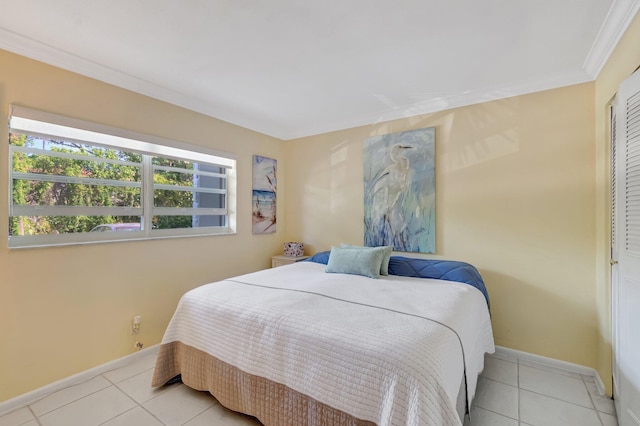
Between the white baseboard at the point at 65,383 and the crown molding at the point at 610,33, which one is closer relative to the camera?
the crown molding at the point at 610,33

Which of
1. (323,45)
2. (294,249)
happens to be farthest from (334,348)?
(294,249)

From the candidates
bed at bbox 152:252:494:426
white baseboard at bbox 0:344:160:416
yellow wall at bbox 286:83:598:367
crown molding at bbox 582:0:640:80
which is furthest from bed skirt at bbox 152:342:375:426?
crown molding at bbox 582:0:640:80

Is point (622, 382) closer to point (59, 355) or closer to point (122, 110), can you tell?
point (59, 355)

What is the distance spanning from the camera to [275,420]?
1572mm

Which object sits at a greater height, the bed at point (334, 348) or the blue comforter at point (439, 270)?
the blue comforter at point (439, 270)

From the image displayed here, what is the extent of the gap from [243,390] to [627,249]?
232 cm

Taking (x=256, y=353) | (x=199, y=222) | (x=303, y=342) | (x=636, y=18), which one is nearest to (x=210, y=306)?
(x=256, y=353)

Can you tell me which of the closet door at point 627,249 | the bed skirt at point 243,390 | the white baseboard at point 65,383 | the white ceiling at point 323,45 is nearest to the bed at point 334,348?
the bed skirt at point 243,390

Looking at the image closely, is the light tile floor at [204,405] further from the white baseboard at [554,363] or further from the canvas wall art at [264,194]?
the canvas wall art at [264,194]

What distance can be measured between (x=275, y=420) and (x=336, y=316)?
64cm

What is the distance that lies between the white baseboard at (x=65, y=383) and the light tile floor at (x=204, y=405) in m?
0.04

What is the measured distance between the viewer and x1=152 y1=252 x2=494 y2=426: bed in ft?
4.09

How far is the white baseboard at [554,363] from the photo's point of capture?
219cm

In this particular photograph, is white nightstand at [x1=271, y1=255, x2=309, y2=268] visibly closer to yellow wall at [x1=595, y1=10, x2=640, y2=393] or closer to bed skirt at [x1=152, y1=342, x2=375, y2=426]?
bed skirt at [x1=152, y1=342, x2=375, y2=426]
